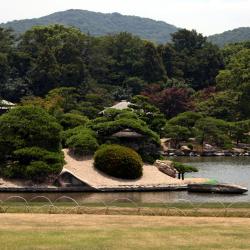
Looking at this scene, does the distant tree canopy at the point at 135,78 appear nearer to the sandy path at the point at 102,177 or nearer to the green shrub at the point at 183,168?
the green shrub at the point at 183,168

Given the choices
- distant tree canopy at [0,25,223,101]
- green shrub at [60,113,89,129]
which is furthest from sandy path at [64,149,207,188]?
distant tree canopy at [0,25,223,101]

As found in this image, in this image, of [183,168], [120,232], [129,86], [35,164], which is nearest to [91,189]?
[35,164]

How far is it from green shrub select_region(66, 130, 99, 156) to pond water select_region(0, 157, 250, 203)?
5.64 metres

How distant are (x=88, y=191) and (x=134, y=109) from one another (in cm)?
2108

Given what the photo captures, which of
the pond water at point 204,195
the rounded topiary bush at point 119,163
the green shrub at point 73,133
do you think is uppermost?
the green shrub at point 73,133

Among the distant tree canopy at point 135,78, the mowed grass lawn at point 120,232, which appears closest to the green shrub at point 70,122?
the distant tree canopy at point 135,78

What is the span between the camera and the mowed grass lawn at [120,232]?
52.9 feet

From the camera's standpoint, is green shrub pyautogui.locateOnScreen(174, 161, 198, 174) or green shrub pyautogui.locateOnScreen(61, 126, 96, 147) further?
green shrub pyautogui.locateOnScreen(61, 126, 96, 147)

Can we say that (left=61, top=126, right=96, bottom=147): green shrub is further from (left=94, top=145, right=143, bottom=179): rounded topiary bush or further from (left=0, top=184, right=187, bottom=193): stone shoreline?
(left=0, top=184, right=187, bottom=193): stone shoreline

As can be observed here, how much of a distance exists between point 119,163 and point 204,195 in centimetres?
650

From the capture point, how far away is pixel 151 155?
48094mm

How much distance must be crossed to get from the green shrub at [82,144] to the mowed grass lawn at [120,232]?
22007 millimetres

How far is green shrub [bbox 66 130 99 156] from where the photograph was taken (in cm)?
4497

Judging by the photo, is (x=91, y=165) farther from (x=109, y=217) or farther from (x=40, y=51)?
(x=40, y=51)
